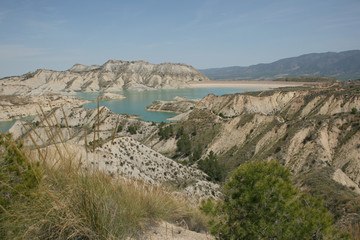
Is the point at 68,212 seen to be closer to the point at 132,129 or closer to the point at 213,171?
the point at 213,171

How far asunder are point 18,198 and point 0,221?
1.40 ft

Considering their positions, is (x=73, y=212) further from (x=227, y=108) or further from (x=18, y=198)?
(x=227, y=108)

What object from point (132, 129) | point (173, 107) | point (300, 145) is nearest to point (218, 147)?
point (300, 145)

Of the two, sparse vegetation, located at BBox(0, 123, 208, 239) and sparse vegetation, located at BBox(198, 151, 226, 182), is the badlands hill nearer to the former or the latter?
sparse vegetation, located at BBox(198, 151, 226, 182)

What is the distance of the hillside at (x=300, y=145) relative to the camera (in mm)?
14797

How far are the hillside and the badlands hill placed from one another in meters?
111

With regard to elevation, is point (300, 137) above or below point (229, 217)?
below

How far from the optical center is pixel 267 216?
464 centimetres

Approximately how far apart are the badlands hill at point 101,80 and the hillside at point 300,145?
111 meters

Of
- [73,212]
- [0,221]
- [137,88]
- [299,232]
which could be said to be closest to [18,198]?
[0,221]

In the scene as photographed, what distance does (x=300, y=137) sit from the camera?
87.3 ft

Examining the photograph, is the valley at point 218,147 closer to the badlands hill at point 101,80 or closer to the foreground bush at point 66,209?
the foreground bush at point 66,209

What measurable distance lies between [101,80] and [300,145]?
14927 cm

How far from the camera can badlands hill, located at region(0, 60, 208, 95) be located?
5418 inches
